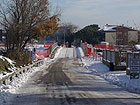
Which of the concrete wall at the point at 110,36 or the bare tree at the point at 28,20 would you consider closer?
the bare tree at the point at 28,20

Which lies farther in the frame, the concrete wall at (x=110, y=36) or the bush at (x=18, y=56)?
the concrete wall at (x=110, y=36)

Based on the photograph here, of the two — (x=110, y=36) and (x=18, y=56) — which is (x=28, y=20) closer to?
(x=18, y=56)

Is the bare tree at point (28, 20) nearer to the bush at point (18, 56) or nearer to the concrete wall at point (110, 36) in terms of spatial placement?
the bush at point (18, 56)

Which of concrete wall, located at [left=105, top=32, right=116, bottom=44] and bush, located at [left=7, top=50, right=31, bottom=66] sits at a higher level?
concrete wall, located at [left=105, top=32, right=116, bottom=44]

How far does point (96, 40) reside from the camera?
103750 millimetres

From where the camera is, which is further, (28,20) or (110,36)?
(110,36)

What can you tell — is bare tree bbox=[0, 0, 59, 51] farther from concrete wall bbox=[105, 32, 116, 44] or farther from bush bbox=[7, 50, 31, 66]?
concrete wall bbox=[105, 32, 116, 44]

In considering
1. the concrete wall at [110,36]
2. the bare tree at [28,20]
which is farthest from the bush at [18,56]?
the concrete wall at [110,36]

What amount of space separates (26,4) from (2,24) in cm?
396

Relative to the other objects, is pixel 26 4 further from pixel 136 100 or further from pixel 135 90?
pixel 136 100

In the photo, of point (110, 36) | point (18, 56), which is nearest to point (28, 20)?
point (18, 56)

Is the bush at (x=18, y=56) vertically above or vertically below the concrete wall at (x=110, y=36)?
below

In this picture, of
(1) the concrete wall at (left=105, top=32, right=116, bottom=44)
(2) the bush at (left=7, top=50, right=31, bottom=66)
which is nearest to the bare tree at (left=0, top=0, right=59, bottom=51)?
(2) the bush at (left=7, top=50, right=31, bottom=66)

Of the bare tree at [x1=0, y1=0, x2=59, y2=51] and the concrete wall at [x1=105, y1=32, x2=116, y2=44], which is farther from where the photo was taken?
the concrete wall at [x1=105, y1=32, x2=116, y2=44]
